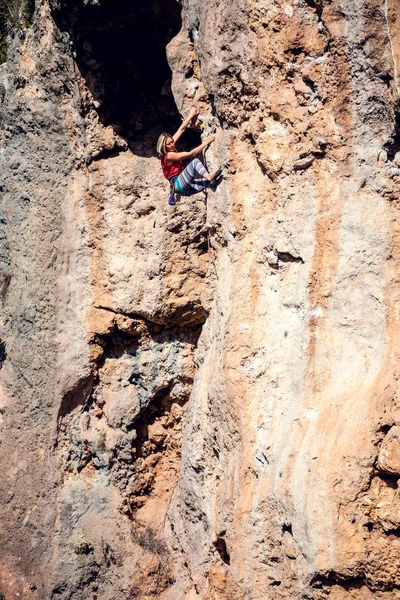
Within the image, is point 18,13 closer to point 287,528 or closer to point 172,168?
point 172,168

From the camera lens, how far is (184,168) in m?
6.14

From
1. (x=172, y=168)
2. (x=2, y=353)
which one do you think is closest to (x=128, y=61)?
(x=172, y=168)

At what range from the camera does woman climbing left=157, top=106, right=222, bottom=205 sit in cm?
579

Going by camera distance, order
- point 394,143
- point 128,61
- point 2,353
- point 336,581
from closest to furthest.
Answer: point 336,581 < point 394,143 < point 128,61 < point 2,353

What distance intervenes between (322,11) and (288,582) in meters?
3.84

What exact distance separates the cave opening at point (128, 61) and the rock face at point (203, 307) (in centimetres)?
2

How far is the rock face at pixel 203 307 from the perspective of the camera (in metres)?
4.55

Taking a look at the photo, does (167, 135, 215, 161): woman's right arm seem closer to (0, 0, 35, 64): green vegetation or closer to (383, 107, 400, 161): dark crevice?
(383, 107, 400, 161): dark crevice

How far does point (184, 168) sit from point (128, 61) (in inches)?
63.5

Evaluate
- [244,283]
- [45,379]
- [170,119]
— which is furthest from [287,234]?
[45,379]

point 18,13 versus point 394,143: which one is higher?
point 18,13

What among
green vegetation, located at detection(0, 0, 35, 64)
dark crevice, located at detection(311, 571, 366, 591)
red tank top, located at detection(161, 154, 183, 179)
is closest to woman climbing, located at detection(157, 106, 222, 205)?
Answer: red tank top, located at detection(161, 154, 183, 179)

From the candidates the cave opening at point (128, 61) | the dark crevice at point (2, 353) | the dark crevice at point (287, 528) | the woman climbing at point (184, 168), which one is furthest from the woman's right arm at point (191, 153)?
the dark crevice at point (287, 528)

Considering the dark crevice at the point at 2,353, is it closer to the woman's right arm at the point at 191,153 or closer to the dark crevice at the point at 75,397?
the dark crevice at the point at 75,397
